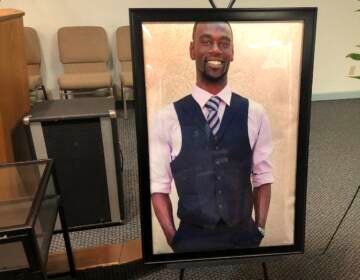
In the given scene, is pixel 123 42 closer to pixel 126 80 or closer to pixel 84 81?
pixel 126 80

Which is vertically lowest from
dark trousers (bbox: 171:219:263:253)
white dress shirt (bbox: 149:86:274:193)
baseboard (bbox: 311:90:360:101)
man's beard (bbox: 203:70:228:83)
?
baseboard (bbox: 311:90:360:101)

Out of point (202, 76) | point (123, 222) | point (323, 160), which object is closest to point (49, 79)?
point (123, 222)

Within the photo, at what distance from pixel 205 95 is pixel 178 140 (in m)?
0.16

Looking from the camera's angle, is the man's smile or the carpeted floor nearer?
the man's smile

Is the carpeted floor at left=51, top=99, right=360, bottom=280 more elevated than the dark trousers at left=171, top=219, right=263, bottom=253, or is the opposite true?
the dark trousers at left=171, top=219, right=263, bottom=253

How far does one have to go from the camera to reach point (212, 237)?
1.14 metres

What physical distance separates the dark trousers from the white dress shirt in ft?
0.48

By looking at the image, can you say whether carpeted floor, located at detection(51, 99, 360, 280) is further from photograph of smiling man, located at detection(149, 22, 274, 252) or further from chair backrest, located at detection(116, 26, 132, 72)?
chair backrest, located at detection(116, 26, 132, 72)

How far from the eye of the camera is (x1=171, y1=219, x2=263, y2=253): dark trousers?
1141 mm

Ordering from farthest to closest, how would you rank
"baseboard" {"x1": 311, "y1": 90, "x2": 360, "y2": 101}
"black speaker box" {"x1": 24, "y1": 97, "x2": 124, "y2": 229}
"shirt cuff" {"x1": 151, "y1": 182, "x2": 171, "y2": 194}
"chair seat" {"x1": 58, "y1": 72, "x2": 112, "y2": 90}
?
"baseboard" {"x1": 311, "y1": 90, "x2": 360, "y2": 101} < "chair seat" {"x1": 58, "y1": 72, "x2": 112, "y2": 90} < "black speaker box" {"x1": 24, "y1": 97, "x2": 124, "y2": 229} < "shirt cuff" {"x1": 151, "y1": 182, "x2": 171, "y2": 194}

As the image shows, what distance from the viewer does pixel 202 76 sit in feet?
3.51

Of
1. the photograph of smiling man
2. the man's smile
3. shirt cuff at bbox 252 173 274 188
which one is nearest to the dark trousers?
the photograph of smiling man

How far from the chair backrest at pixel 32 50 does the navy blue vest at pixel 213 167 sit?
3048 mm

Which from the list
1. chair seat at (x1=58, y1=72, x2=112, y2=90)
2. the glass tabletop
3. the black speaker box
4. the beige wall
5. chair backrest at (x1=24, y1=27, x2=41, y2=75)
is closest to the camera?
the glass tabletop
